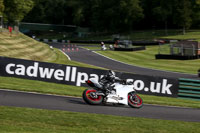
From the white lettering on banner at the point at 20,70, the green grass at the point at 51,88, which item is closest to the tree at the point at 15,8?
the white lettering on banner at the point at 20,70

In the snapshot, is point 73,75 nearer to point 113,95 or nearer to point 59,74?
point 59,74

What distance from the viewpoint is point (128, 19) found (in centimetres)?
10506

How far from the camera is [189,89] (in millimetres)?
20594

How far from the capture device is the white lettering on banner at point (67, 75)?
20109mm

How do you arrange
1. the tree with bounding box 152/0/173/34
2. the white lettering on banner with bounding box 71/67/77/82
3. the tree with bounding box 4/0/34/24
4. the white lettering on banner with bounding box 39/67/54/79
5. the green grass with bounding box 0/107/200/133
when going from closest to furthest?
the green grass with bounding box 0/107/200/133
the white lettering on banner with bounding box 39/67/54/79
the white lettering on banner with bounding box 71/67/77/82
the tree with bounding box 4/0/34/24
the tree with bounding box 152/0/173/34

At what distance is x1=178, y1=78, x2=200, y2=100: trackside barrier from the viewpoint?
20484 mm

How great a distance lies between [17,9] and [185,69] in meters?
41.7

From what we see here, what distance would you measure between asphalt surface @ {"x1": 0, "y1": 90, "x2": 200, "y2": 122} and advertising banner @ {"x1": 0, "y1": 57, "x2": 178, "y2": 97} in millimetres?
4208

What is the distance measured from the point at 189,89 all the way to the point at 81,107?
8.92 meters

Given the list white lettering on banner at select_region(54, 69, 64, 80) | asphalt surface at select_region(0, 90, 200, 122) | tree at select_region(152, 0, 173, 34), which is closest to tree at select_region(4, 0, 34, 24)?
tree at select_region(152, 0, 173, 34)

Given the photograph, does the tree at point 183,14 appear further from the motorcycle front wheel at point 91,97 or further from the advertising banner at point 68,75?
the motorcycle front wheel at point 91,97

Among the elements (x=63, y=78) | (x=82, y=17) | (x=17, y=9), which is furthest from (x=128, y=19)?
(x=63, y=78)

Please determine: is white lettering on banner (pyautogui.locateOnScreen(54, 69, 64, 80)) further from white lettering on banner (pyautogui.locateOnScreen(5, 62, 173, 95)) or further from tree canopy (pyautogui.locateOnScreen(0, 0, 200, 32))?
tree canopy (pyautogui.locateOnScreen(0, 0, 200, 32))

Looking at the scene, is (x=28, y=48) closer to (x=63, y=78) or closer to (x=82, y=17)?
(x=63, y=78)
